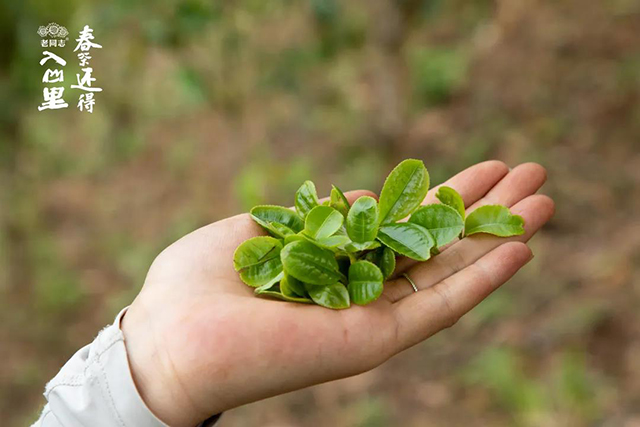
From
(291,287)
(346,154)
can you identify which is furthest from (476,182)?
(346,154)

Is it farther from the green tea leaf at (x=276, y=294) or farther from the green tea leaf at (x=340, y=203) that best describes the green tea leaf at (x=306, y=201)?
the green tea leaf at (x=276, y=294)

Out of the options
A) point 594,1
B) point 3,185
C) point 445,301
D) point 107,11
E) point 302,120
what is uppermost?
point 594,1

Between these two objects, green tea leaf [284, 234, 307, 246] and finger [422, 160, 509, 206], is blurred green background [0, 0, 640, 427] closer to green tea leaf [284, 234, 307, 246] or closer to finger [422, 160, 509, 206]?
finger [422, 160, 509, 206]

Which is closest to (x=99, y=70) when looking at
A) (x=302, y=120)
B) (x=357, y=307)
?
(x=302, y=120)

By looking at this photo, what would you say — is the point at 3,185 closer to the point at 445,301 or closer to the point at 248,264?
the point at 248,264

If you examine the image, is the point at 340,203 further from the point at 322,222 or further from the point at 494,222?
the point at 494,222
